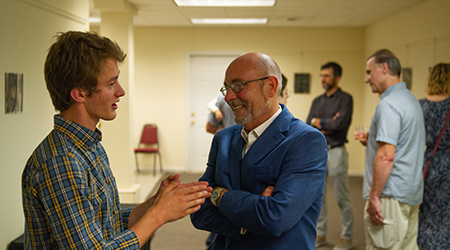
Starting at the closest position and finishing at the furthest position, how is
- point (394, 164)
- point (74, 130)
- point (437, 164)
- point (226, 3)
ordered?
point (74, 130)
point (394, 164)
point (437, 164)
point (226, 3)

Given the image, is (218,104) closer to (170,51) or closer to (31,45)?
(31,45)

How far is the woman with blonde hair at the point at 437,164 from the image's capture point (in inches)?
111

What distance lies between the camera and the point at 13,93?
92.5 inches

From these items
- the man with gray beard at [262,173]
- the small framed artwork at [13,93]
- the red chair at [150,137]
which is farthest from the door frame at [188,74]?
the man with gray beard at [262,173]

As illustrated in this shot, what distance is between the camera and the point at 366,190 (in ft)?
9.30

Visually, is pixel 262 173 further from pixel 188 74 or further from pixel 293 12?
pixel 188 74

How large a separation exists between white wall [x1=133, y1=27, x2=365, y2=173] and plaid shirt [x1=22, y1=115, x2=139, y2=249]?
21.3 feet

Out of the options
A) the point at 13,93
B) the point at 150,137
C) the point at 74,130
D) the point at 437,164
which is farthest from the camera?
the point at 150,137

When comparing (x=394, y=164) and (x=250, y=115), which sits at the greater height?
(x=250, y=115)

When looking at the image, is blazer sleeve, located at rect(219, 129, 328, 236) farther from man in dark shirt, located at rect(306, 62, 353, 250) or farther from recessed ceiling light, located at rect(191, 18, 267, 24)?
recessed ceiling light, located at rect(191, 18, 267, 24)

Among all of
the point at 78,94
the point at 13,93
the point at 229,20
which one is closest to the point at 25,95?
the point at 13,93

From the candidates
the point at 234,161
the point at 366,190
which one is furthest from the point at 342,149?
the point at 234,161

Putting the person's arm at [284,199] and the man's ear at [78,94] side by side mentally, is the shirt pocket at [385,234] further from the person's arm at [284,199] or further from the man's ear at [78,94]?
the man's ear at [78,94]

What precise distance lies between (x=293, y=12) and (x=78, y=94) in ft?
17.7
